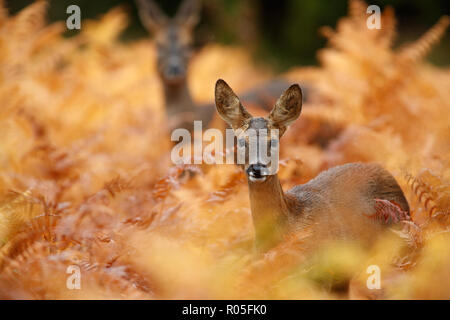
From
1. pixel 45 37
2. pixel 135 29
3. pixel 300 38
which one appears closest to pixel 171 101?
pixel 45 37

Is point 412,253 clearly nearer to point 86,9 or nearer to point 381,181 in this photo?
point 381,181

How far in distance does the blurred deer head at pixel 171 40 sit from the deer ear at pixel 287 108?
3.52 metres

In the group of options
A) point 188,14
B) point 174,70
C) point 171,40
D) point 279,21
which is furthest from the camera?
point 279,21

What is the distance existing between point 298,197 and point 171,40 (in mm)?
3738

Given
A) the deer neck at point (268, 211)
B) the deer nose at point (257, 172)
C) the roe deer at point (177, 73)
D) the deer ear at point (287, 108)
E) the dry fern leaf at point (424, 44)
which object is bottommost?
the deer neck at point (268, 211)

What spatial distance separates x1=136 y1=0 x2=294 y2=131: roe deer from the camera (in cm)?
648

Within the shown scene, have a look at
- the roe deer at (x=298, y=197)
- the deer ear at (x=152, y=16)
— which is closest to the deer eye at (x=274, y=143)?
the roe deer at (x=298, y=197)

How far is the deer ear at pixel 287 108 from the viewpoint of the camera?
3.05 meters

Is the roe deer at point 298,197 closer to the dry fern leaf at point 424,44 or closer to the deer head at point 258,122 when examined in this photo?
the deer head at point 258,122

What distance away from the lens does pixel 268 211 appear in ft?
10.1

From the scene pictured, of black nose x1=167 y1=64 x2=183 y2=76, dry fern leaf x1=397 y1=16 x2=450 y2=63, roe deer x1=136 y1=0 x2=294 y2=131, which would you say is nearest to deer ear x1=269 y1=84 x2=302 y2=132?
dry fern leaf x1=397 y1=16 x2=450 y2=63

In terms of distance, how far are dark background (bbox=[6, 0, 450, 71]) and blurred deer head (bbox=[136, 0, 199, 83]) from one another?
507 cm

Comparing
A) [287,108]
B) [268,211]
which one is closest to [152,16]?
[287,108]

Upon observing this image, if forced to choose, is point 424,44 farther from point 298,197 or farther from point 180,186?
point 180,186
